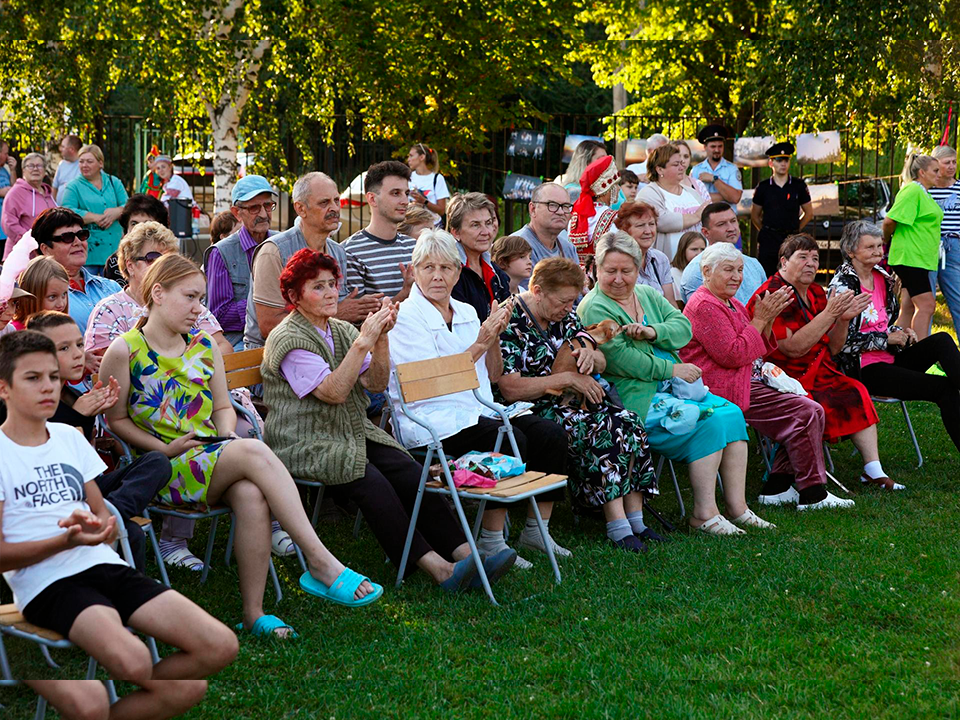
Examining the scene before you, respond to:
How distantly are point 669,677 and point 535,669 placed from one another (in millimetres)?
488

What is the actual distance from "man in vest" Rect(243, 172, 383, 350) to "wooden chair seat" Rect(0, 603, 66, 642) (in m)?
2.47

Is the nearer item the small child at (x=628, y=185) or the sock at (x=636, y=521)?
the sock at (x=636, y=521)

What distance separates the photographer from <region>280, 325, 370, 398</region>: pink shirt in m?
4.87

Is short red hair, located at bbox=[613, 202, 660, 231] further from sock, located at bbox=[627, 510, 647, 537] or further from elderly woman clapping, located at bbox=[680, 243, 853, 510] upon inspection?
sock, located at bbox=[627, 510, 647, 537]

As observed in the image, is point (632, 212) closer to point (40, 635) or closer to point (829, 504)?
point (829, 504)

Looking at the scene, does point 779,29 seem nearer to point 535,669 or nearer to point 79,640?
point 535,669

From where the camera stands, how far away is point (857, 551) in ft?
18.5

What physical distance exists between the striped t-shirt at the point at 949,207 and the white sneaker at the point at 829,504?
4.68 meters

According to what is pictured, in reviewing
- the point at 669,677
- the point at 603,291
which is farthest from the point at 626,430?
the point at 669,677

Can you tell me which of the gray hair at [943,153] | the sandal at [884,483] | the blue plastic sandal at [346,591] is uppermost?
the gray hair at [943,153]

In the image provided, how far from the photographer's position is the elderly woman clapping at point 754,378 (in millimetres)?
6422

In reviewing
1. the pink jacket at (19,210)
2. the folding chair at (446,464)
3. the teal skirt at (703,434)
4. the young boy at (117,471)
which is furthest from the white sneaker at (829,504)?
the pink jacket at (19,210)

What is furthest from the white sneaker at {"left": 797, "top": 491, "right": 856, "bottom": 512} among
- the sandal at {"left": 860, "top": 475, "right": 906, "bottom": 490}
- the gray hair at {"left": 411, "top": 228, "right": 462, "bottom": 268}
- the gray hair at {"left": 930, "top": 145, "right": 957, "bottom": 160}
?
the gray hair at {"left": 930, "top": 145, "right": 957, "bottom": 160}

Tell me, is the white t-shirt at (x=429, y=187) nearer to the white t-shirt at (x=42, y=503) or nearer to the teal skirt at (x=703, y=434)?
the teal skirt at (x=703, y=434)
